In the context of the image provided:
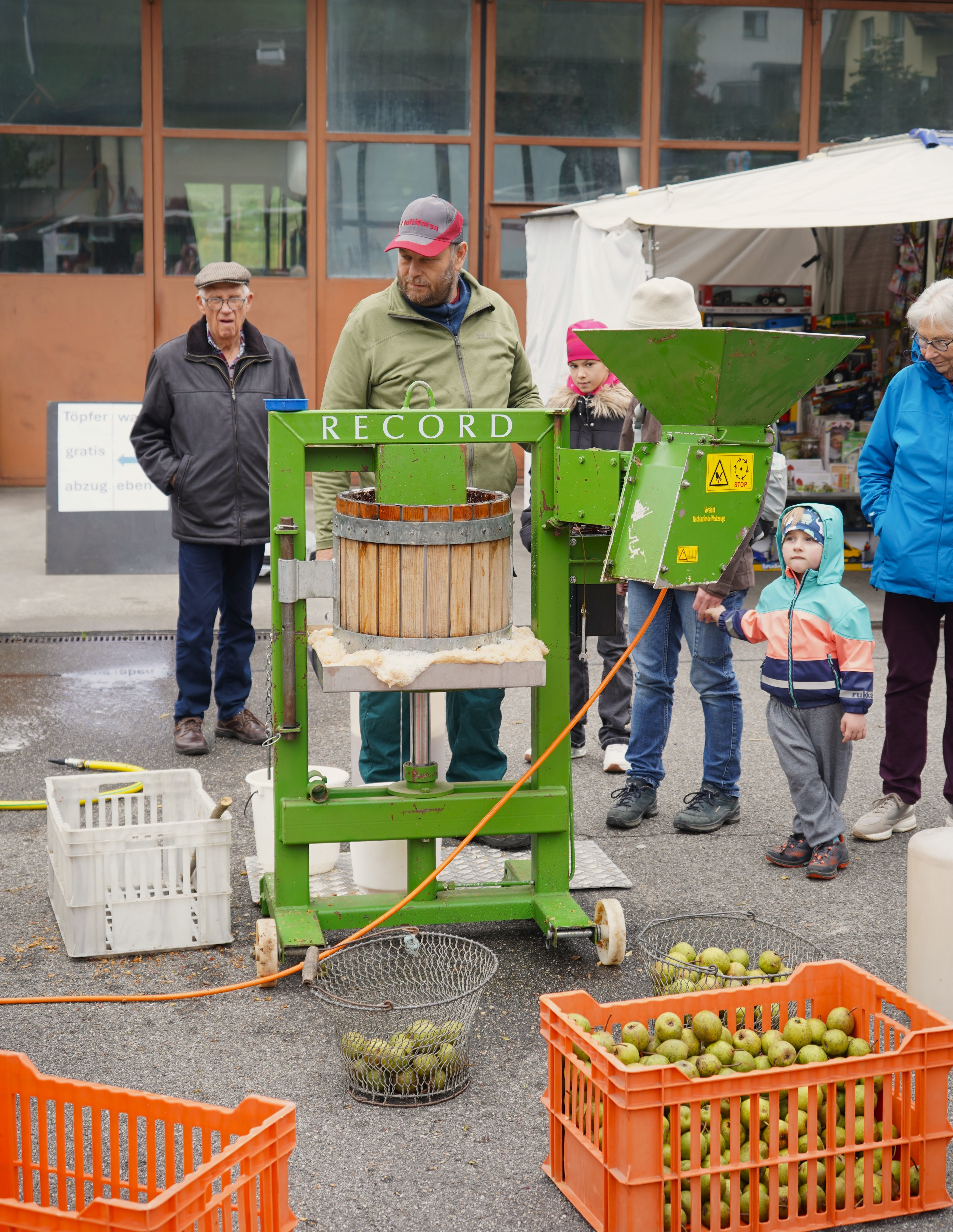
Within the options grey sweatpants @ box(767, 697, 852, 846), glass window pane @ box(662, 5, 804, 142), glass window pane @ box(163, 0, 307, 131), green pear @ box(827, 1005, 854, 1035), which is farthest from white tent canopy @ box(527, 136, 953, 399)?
green pear @ box(827, 1005, 854, 1035)

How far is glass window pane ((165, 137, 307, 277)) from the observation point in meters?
12.9

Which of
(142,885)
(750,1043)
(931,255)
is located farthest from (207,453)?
(931,255)

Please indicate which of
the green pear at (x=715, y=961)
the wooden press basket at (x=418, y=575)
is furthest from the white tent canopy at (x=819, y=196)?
the green pear at (x=715, y=961)

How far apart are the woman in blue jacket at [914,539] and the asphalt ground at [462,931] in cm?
29

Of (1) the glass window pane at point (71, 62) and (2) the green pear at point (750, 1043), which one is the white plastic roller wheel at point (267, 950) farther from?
(1) the glass window pane at point (71, 62)

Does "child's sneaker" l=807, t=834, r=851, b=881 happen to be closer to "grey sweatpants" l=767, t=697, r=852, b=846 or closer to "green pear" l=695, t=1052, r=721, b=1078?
"grey sweatpants" l=767, t=697, r=852, b=846

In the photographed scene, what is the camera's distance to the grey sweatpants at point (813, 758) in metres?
4.66

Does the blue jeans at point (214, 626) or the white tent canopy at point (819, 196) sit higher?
the white tent canopy at point (819, 196)

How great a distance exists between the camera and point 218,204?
12938 millimetres

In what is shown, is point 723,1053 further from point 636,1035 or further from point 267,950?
point 267,950

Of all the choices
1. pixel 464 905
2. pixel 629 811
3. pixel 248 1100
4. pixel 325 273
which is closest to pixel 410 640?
pixel 464 905

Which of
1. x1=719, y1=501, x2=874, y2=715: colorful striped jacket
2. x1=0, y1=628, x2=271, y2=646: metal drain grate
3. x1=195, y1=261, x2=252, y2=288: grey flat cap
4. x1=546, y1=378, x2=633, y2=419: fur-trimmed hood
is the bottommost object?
x1=0, y1=628, x2=271, y2=646: metal drain grate

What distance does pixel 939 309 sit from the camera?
14.4ft

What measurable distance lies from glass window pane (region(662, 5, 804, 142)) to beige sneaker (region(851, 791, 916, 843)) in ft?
32.1
